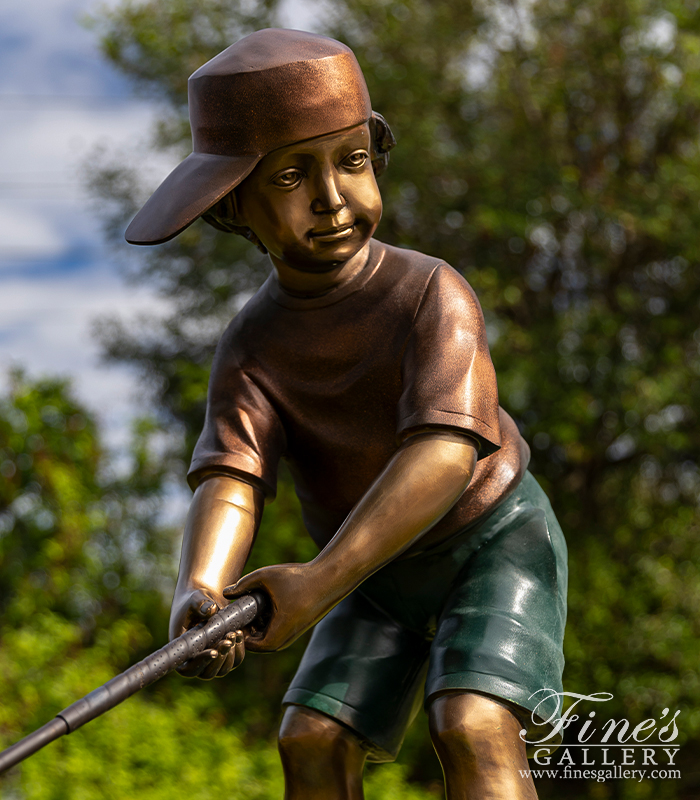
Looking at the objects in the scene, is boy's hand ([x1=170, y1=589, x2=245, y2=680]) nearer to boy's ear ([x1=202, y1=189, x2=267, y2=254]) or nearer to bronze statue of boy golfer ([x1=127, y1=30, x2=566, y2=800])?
bronze statue of boy golfer ([x1=127, y1=30, x2=566, y2=800])

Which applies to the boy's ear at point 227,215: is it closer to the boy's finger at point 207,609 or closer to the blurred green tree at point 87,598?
the boy's finger at point 207,609

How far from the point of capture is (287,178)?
6.06 feet

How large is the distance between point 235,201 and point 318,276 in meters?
0.22

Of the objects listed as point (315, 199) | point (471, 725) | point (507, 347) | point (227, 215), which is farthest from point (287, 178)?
point (507, 347)

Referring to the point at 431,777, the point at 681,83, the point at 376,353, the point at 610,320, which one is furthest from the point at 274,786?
the point at 681,83

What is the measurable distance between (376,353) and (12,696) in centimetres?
575

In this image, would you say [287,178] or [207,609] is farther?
[287,178]

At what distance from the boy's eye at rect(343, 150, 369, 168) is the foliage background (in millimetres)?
5277

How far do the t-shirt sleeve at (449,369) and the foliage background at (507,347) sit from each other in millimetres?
5121

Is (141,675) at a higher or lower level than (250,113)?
lower

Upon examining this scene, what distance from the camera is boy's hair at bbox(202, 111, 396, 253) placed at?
1.94m

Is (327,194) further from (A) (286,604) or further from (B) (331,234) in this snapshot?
(A) (286,604)

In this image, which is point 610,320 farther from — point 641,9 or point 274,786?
point 274,786

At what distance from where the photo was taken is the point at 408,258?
2.07 metres
